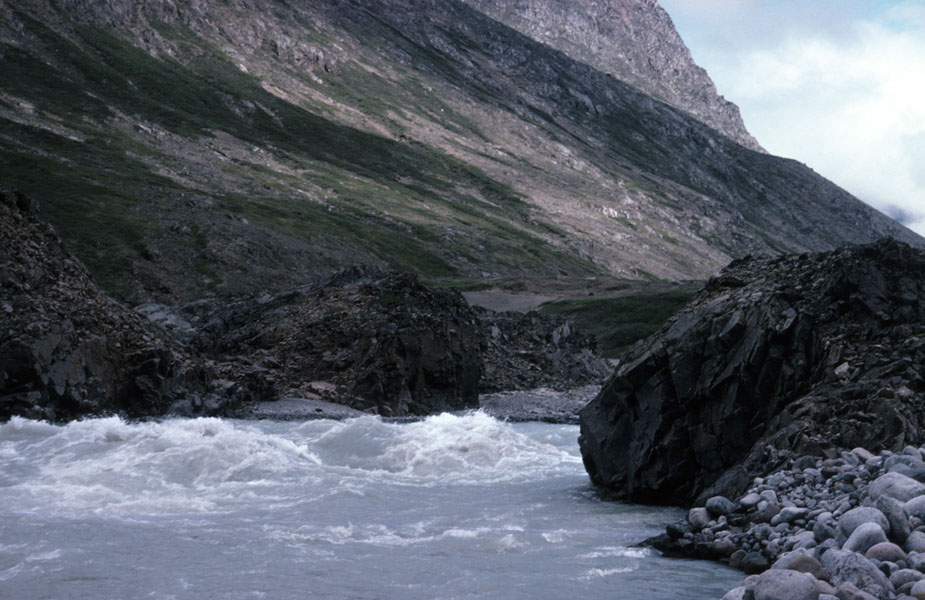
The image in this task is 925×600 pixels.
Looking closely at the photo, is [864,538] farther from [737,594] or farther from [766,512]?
[766,512]

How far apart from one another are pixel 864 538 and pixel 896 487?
1853 millimetres

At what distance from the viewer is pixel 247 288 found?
104500 mm

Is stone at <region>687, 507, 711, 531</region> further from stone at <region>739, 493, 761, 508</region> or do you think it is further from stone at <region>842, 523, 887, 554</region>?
stone at <region>842, 523, 887, 554</region>

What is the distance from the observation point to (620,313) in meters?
117

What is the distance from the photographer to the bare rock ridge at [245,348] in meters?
34.6

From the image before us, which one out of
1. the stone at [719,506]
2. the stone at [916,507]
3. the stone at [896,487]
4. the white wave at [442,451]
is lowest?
the white wave at [442,451]

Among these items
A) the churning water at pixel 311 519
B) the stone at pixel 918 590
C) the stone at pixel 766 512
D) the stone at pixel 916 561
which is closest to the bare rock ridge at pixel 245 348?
the churning water at pixel 311 519

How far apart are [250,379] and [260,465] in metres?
18.0

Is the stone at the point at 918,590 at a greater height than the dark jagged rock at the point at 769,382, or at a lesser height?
lesser

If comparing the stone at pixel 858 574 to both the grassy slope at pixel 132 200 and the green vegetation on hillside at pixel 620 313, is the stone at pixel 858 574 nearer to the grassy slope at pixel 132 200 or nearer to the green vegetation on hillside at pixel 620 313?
the green vegetation on hillside at pixel 620 313

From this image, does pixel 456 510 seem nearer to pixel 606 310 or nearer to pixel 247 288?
pixel 247 288

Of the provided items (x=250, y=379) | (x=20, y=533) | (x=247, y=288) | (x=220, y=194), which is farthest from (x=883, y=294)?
(x=220, y=194)

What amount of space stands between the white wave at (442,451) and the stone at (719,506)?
11084 millimetres

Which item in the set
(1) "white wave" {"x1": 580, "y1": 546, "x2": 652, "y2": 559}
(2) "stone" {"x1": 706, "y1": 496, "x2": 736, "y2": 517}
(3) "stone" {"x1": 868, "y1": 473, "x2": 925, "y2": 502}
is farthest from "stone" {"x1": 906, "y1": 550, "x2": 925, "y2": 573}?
(1) "white wave" {"x1": 580, "y1": 546, "x2": 652, "y2": 559}
